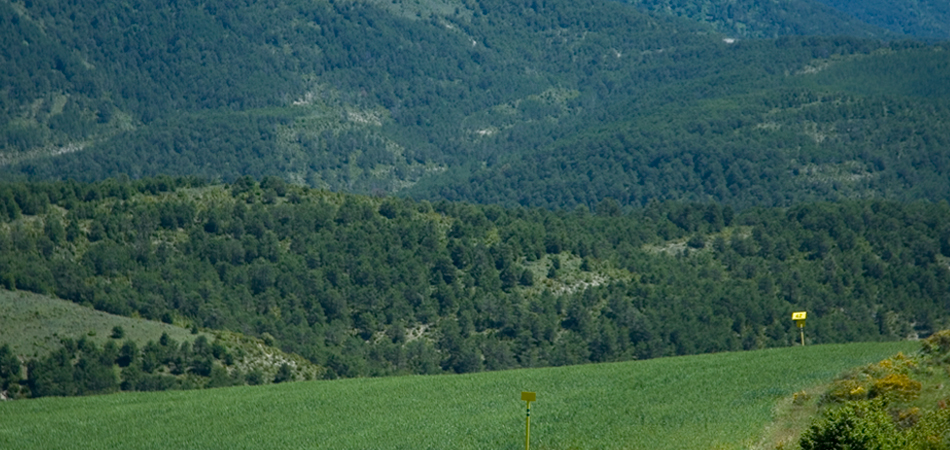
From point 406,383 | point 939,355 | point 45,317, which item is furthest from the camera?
point 45,317

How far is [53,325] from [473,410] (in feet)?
172

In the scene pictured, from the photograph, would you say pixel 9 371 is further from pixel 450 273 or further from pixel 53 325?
pixel 450 273

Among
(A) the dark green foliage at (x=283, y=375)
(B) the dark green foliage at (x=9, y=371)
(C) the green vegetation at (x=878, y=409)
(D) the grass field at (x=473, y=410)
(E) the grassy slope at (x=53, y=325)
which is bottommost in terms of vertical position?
(A) the dark green foliage at (x=283, y=375)

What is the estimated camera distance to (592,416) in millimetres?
46750

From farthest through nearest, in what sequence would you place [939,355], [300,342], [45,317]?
[300,342] < [45,317] < [939,355]

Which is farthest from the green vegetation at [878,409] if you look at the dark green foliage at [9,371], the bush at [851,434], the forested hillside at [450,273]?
the forested hillside at [450,273]

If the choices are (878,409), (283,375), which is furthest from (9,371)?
(878,409)

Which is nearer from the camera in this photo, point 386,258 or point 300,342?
point 300,342

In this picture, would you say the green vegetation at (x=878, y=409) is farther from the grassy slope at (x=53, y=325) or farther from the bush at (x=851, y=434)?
the grassy slope at (x=53, y=325)

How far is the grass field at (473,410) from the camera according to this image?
43.8 m

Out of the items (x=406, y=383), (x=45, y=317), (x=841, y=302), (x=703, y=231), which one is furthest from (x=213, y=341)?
(x=703, y=231)

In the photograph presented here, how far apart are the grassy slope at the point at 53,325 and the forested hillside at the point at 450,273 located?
5528 mm

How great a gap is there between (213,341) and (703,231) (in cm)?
8405

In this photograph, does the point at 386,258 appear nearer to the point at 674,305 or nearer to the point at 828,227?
the point at 674,305
